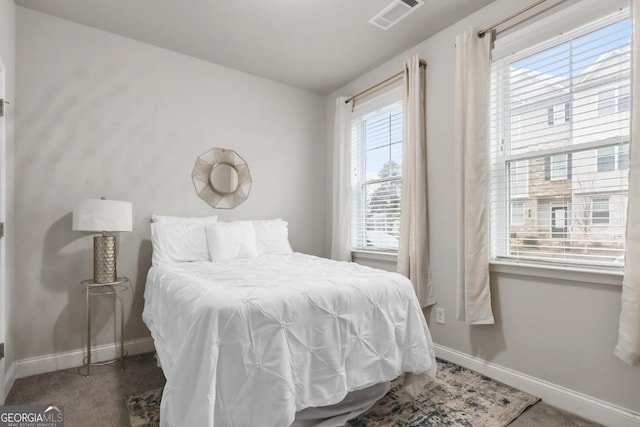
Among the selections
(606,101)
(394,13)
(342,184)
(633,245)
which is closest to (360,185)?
(342,184)

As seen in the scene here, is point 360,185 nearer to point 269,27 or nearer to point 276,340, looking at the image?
point 269,27

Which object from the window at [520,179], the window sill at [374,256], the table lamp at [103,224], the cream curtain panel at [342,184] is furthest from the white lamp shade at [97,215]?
the window at [520,179]

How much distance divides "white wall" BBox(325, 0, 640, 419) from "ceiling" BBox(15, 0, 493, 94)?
24 cm

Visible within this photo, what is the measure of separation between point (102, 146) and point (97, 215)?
750 millimetres

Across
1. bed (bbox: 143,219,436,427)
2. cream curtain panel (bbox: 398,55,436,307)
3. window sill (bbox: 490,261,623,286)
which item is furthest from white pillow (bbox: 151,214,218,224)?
window sill (bbox: 490,261,623,286)

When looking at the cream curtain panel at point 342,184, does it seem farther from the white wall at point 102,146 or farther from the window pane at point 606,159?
the window pane at point 606,159

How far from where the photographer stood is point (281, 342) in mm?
1544

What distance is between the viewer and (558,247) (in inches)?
84.0

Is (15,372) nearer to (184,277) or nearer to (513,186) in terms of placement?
(184,277)

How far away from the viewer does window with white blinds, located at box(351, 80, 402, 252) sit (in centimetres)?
336

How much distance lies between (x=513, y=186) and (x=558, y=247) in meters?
0.50

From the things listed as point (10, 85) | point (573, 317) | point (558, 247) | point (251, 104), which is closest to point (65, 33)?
point (10, 85)

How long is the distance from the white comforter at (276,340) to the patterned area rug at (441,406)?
0.15 meters

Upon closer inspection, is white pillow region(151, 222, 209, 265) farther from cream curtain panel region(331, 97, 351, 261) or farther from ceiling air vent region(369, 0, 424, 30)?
ceiling air vent region(369, 0, 424, 30)
